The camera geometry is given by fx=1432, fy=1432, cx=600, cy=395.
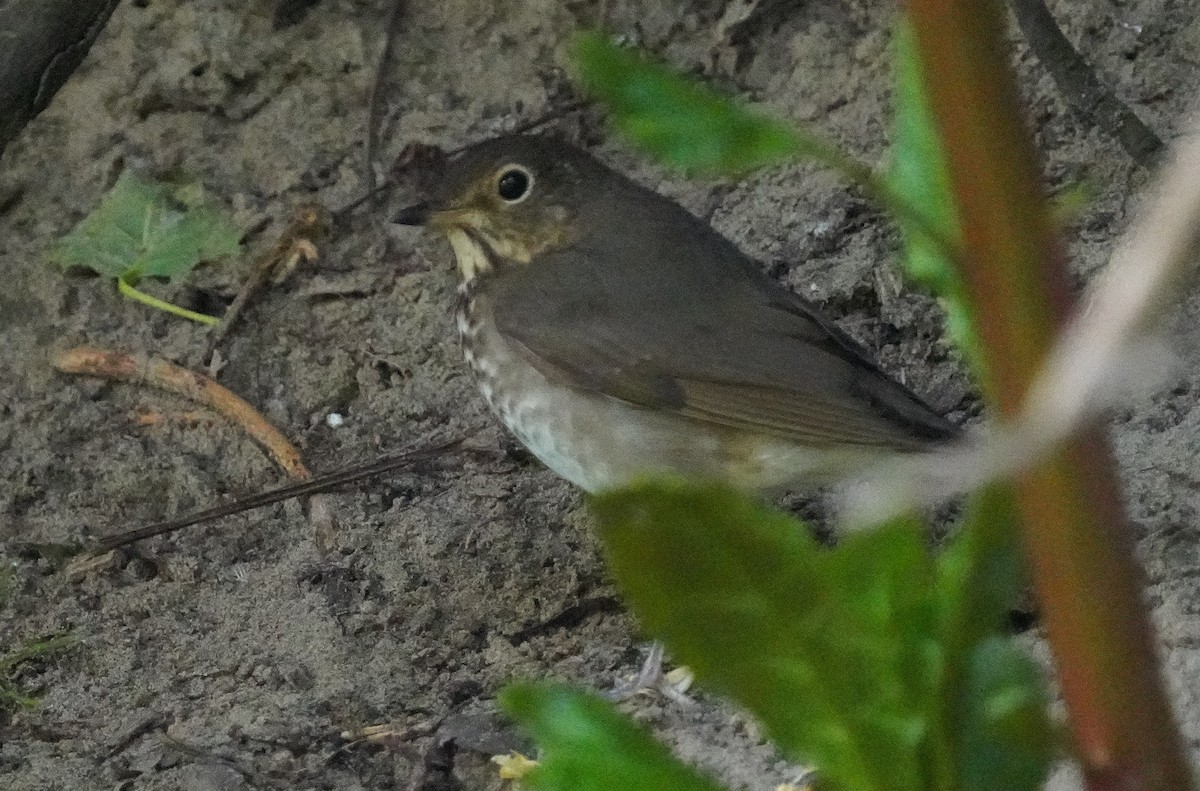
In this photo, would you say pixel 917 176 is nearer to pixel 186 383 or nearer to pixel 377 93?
pixel 186 383

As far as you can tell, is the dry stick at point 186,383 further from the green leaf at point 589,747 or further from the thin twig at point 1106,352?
the thin twig at point 1106,352

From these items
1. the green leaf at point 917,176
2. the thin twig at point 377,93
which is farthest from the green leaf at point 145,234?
the green leaf at point 917,176

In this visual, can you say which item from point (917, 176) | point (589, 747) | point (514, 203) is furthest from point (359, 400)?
point (589, 747)

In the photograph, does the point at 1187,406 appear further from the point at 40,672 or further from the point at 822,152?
the point at 822,152

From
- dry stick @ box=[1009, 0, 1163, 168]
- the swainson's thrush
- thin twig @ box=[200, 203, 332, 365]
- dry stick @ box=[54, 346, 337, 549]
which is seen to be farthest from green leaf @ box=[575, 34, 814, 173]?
thin twig @ box=[200, 203, 332, 365]

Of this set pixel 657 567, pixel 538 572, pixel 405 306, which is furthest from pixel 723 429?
pixel 657 567

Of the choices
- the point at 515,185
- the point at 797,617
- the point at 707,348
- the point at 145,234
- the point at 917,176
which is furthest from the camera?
the point at 145,234
